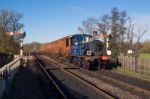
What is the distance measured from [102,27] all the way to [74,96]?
180 ft

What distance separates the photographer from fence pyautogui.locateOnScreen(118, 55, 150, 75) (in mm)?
26561

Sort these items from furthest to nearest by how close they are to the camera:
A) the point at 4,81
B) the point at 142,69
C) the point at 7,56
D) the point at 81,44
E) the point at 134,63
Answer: the point at 7,56 < the point at 81,44 < the point at 134,63 < the point at 142,69 < the point at 4,81

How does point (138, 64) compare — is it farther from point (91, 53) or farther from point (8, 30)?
point (8, 30)

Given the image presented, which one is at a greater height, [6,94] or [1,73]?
[1,73]

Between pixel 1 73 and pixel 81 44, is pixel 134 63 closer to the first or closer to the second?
pixel 81 44

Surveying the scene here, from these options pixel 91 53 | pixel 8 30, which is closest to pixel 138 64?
pixel 91 53

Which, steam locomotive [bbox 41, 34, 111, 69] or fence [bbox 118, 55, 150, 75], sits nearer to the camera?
fence [bbox 118, 55, 150, 75]

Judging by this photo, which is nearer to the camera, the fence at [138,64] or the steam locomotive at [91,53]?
the fence at [138,64]

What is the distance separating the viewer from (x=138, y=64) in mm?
28547

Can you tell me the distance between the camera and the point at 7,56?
159 ft

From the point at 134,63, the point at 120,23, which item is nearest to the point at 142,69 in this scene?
the point at 134,63

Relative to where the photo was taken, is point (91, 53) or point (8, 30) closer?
point (91, 53)

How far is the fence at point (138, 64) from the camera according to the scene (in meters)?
26.6

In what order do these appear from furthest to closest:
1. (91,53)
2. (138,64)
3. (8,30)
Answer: (8,30), (91,53), (138,64)
